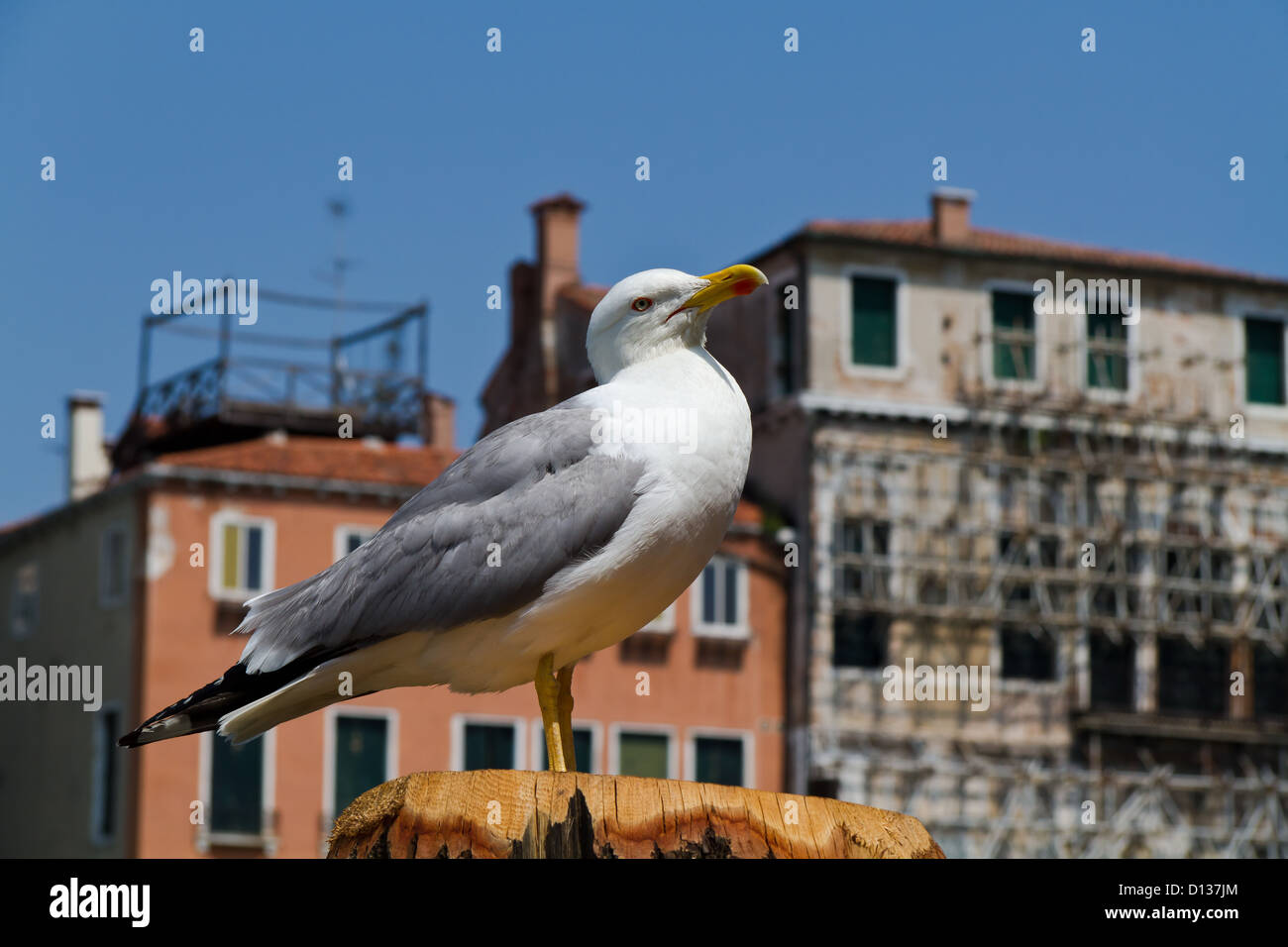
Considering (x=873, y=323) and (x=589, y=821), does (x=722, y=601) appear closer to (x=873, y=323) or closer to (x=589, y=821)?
(x=873, y=323)

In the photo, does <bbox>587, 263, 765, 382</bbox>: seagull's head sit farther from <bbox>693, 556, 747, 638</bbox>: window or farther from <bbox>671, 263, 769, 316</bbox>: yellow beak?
<bbox>693, 556, 747, 638</bbox>: window

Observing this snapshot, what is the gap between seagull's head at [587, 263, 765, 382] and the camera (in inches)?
240

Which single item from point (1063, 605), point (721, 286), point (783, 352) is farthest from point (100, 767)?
point (721, 286)

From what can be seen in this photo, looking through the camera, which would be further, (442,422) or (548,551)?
(442,422)

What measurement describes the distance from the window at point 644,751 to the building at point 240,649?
0.04 m

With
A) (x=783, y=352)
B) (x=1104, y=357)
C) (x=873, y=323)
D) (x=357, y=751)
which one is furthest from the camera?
(x=1104, y=357)

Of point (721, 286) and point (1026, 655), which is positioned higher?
point (721, 286)

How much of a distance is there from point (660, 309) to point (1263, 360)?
34876 mm

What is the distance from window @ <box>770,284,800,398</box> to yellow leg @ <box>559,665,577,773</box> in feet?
101

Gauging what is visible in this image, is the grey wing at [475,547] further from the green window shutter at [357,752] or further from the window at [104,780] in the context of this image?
the window at [104,780]

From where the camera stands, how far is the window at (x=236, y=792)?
108ft

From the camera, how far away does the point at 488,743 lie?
112 ft

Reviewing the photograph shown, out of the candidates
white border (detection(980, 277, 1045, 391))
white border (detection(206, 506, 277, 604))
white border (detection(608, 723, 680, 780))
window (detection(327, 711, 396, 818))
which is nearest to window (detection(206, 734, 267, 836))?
window (detection(327, 711, 396, 818))

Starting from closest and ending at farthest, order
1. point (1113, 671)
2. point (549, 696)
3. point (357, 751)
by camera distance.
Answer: point (549, 696)
point (357, 751)
point (1113, 671)
